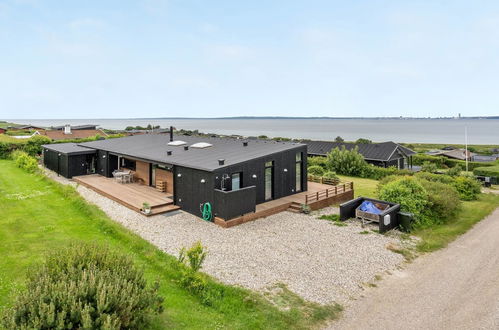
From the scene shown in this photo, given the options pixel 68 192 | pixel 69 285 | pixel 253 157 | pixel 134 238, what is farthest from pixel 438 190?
pixel 68 192

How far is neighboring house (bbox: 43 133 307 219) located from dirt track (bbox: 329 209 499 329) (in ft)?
24.0

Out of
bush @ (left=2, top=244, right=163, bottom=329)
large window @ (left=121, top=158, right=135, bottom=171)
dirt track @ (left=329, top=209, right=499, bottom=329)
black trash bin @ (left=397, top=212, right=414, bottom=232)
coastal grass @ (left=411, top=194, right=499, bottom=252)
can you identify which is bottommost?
dirt track @ (left=329, top=209, right=499, bottom=329)

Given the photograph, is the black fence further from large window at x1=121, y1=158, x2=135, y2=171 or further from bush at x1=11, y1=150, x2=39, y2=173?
bush at x1=11, y1=150, x2=39, y2=173

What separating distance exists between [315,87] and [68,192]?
405ft

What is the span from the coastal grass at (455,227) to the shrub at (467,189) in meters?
0.66

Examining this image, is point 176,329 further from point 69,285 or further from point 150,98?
point 150,98

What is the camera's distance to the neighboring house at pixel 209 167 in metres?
14.4

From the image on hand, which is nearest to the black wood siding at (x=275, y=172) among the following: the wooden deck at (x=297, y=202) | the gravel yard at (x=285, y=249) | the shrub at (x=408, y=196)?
the wooden deck at (x=297, y=202)

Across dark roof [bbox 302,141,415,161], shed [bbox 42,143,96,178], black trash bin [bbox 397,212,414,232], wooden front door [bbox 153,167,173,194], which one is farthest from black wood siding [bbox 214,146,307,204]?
dark roof [bbox 302,141,415,161]

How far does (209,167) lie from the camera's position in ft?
47.2

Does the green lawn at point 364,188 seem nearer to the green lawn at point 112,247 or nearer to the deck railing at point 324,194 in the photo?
the deck railing at point 324,194

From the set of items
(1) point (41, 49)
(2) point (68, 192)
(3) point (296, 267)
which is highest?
(1) point (41, 49)

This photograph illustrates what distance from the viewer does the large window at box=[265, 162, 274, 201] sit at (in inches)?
670

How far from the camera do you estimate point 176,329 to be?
6.36m
